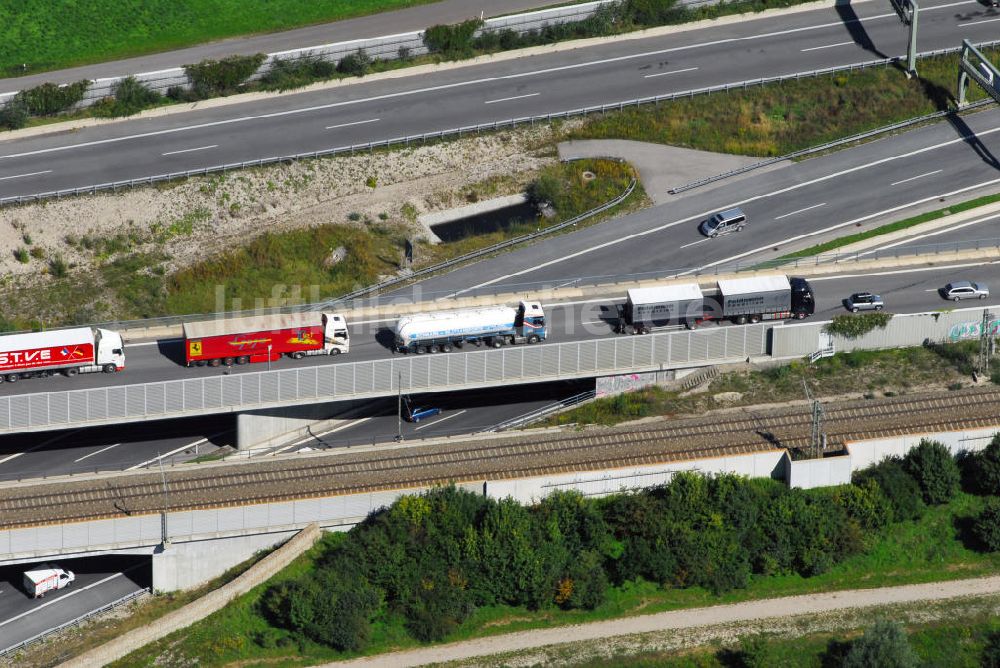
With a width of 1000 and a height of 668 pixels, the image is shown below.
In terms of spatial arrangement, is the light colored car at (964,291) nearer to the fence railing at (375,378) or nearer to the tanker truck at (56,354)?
the fence railing at (375,378)

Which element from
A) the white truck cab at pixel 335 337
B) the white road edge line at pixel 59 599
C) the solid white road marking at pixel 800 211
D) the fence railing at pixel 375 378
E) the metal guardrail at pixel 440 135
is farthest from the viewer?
the solid white road marking at pixel 800 211

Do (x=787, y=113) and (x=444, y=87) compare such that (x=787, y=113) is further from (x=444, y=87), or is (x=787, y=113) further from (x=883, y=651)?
(x=883, y=651)

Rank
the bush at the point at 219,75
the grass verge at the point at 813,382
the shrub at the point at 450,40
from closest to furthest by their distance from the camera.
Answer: the grass verge at the point at 813,382 → the bush at the point at 219,75 → the shrub at the point at 450,40

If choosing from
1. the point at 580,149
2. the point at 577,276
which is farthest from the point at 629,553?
the point at 580,149

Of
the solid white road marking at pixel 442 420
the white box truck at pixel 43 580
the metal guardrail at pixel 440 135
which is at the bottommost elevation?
the white box truck at pixel 43 580

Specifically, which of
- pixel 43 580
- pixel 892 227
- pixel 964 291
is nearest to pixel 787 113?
pixel 892 227

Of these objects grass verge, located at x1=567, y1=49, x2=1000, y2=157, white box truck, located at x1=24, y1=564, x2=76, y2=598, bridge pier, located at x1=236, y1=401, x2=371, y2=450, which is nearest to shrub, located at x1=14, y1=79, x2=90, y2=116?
grass verge, located at x1=567, y1=49, x2=1000, y2=157

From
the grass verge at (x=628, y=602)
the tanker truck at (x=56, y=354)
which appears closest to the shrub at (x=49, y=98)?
the tanker truck at (x=56, y=354)

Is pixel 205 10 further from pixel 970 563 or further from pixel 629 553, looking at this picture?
pixel 970 563
